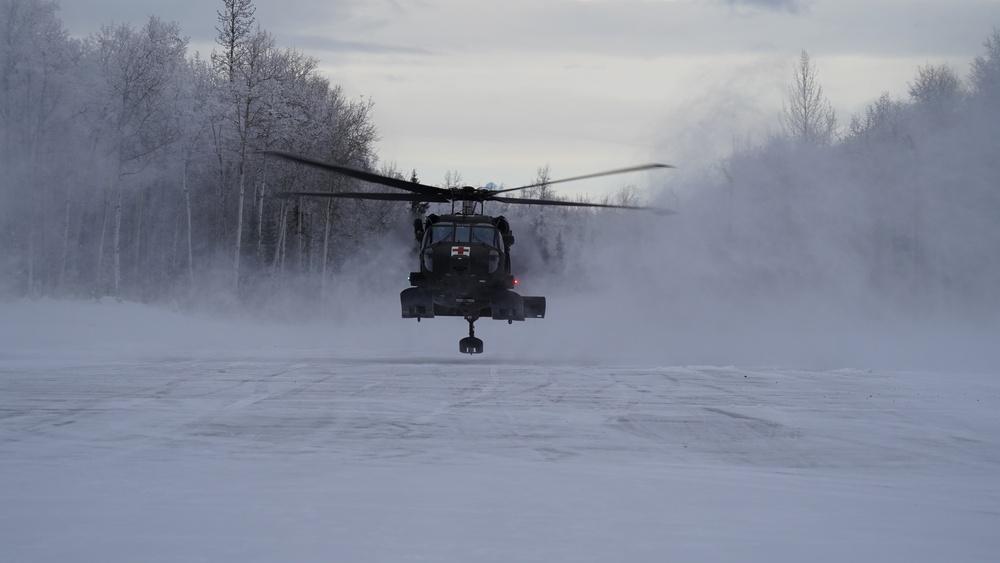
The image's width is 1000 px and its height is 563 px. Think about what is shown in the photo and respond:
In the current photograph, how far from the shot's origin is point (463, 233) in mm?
21297

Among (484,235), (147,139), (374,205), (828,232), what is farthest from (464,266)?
(374,205)

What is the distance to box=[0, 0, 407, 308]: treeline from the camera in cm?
4506

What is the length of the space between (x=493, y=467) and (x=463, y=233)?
42.8ft

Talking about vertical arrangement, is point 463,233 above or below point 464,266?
above

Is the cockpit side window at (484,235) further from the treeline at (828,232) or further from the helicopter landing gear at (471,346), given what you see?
the treeline at (828,232)

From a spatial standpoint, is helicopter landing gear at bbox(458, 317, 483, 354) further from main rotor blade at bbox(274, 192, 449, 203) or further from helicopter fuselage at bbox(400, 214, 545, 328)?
main rotor blade at bbox(274, 192, 449, 203)

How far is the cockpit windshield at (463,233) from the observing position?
21297 millimetres

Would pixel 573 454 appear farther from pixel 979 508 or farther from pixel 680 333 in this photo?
pixel 680 333

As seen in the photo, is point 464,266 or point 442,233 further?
point 442,233

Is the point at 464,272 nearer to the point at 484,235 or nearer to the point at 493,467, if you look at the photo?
the point at 484,235

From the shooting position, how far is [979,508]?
7043 mm

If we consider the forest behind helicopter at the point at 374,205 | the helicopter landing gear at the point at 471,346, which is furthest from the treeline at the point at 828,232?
the helicopter landing gear at the point at 471,346

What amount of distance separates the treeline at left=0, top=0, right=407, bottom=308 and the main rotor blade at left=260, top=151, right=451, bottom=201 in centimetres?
2027

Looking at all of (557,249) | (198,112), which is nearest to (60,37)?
(198,112)
